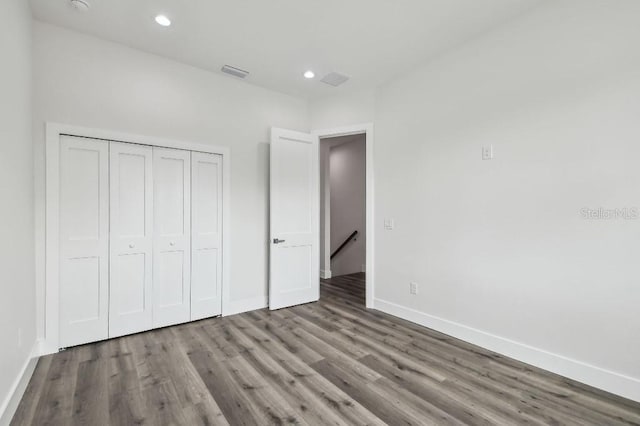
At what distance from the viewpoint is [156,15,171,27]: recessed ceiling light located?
8.50 feet

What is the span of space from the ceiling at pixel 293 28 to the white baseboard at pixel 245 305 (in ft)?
9.52

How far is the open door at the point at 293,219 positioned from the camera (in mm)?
3867

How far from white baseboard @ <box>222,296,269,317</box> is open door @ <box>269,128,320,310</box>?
0.16 meters

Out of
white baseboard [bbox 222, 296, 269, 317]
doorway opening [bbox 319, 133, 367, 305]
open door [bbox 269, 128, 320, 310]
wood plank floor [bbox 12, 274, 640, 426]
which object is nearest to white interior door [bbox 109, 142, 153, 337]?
wood plank floor [bbox 12, 274, 640, 426]

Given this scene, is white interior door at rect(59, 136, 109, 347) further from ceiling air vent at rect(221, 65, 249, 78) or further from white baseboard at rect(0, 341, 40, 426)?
ceiling air vent at rect(221, 65, 249, 78)

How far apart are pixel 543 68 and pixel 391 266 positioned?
2470mm

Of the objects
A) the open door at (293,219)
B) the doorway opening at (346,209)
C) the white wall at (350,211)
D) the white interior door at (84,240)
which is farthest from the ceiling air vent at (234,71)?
the white wall at (350,211)

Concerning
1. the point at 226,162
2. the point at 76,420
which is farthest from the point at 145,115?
the point at 76,420

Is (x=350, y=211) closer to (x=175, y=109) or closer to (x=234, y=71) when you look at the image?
(x=234, y=71)

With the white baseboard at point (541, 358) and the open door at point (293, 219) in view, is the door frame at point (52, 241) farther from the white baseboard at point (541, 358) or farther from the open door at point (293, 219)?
the white baseboard at point (541, 358)

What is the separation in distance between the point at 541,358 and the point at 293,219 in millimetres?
2967

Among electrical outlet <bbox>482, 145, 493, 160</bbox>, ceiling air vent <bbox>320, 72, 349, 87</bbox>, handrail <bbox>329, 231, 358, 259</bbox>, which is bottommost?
handrail <bbox>329, 231, 358, 259</bbox>

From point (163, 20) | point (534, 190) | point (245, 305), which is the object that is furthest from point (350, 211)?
point (163, 20)

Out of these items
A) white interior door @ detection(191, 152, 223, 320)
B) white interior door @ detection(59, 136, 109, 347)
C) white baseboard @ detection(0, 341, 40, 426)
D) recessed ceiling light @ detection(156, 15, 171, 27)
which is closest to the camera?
white baseboard @ detection(0, 341, 40, 426)
